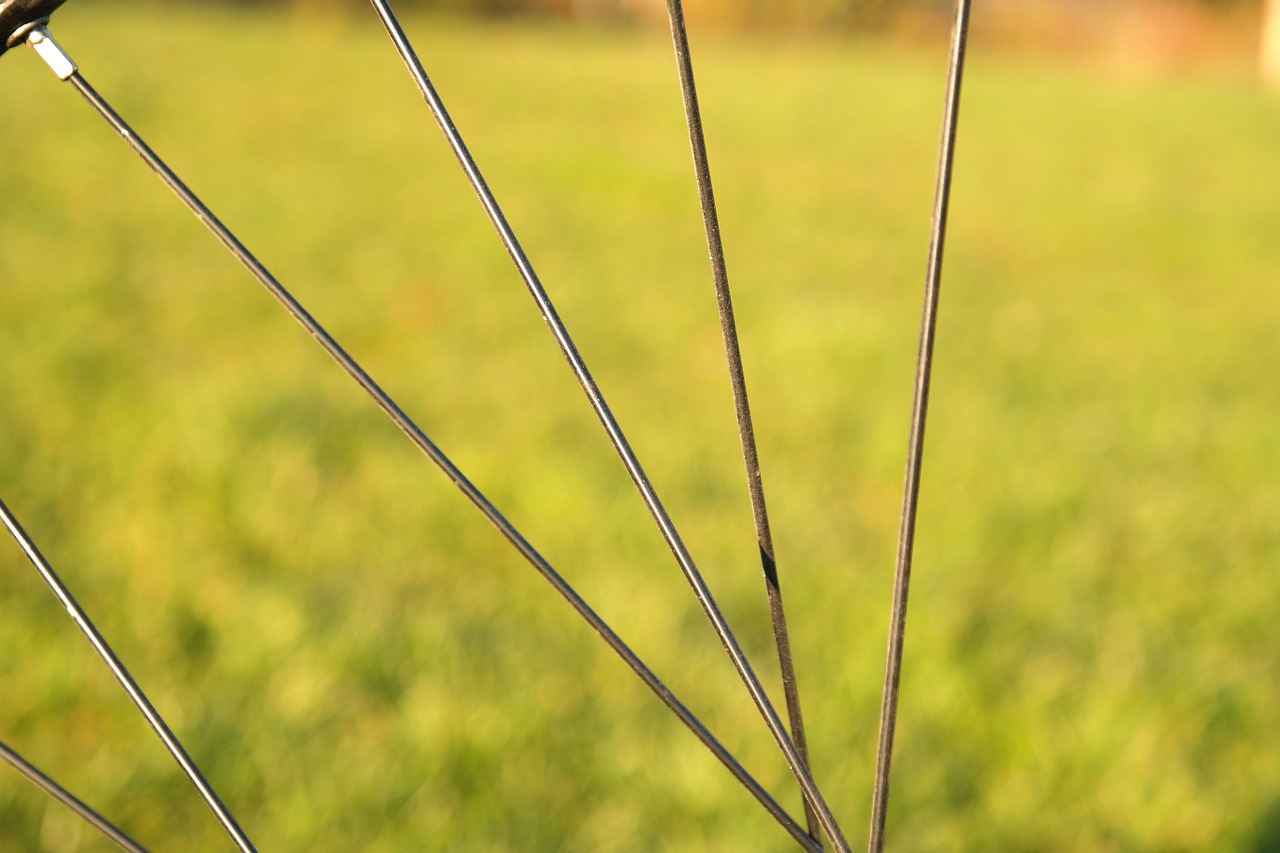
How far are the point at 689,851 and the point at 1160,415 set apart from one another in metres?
2.34

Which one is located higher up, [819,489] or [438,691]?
[438,691]

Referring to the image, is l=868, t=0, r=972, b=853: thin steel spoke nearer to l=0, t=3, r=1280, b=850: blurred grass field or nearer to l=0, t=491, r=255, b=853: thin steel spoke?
l=0, t=491, r=255, b=853: thin steel spoke

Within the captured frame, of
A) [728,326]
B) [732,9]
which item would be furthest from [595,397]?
[732,9]

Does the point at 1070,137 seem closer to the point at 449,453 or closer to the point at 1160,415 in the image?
the point at 1160,415

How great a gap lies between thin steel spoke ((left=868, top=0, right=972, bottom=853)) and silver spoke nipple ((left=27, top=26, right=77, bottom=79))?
457 millimetres

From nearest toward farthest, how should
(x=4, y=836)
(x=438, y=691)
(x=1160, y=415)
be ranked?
(x=4, y=836)
(x=438, y=691)
(x=1160, y=415)

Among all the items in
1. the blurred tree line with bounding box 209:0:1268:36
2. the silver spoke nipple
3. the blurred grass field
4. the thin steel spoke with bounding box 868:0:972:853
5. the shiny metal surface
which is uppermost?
the shiny metal surface

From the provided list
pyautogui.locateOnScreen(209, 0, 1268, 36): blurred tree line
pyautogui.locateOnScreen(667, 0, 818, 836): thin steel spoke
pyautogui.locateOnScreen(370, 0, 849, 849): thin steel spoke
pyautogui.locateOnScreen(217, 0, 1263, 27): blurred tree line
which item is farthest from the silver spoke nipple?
pyautogui.locateOnScreen(217, 0, 1263, 27): blurred tree line

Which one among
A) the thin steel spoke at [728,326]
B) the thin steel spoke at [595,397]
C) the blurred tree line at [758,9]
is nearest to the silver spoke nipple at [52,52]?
the thin steel spoke at [595,397]

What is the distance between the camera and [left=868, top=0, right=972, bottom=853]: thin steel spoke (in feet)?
2.12

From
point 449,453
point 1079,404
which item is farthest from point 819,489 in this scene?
point 1079,404

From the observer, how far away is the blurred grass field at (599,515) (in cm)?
161

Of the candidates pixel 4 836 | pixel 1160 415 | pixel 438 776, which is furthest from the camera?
pixel 1160 415

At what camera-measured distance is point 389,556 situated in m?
2.15
